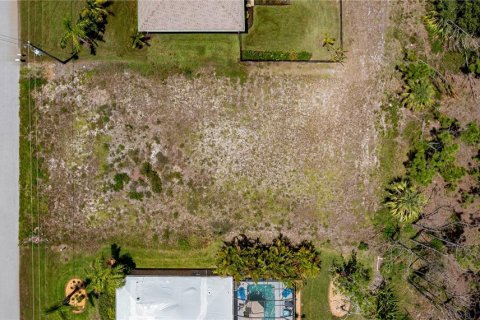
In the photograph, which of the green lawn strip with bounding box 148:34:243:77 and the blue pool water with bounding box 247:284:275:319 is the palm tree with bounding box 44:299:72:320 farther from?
the green lawn strip with bounding box 148:34:243:77

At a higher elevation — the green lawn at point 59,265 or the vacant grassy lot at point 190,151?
the vacant grassy lot at point 190,151

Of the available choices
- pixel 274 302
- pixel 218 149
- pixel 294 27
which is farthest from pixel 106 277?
pixel 294 27

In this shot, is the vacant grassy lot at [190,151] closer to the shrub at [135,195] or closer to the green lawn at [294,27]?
the shrub at [135,195]

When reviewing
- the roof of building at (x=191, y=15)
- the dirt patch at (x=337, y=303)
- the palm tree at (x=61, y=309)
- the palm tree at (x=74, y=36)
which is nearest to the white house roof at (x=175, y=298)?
the palm tree at (x=61, y=309)

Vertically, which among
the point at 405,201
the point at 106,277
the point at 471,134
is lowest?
the point at 106,277

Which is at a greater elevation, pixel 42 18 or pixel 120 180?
pixel 42 18

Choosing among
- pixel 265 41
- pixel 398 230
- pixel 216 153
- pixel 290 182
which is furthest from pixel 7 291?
pixel 398 230

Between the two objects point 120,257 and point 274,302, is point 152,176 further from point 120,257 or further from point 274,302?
point 274,302
